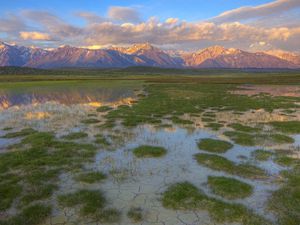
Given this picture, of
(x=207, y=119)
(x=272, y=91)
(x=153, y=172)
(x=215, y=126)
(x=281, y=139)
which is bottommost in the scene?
(x=272, y=91)

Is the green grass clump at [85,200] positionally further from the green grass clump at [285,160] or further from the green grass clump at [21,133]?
the green grass clump at [21,133]

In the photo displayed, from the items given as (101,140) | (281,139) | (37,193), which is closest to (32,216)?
(37,193)

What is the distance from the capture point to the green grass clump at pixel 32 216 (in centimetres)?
1098

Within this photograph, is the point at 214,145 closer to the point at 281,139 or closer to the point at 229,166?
the point at 229,166

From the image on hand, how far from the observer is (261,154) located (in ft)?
63.4

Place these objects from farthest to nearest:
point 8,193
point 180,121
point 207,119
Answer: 1. point 207,119
2. point 180,121
3. point 8,193

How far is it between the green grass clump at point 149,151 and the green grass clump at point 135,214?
23.1 feet

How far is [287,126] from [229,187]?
17.4 meters

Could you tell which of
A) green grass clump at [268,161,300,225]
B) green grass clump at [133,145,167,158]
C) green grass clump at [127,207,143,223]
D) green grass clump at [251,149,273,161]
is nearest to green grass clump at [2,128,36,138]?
green grass clump at [133,145,167,158]

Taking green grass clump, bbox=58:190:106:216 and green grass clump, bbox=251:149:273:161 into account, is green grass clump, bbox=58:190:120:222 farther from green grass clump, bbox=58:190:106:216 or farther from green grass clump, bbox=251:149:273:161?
green grass clump, bbox=251:149:273:161

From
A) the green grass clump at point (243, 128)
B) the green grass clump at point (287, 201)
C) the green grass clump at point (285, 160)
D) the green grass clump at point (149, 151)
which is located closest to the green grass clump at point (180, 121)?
the green grass clump at point (243, 128)

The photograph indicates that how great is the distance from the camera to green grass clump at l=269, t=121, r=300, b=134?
26122mm

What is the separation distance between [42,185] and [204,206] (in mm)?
8340

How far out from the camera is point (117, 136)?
24.5 metres
